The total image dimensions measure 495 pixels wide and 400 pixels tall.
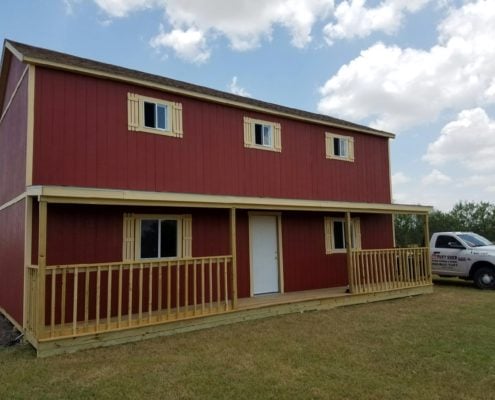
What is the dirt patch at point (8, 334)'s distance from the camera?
6.86 meters

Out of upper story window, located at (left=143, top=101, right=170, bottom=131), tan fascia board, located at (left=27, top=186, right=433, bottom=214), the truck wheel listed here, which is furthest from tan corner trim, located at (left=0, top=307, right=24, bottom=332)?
the truck wheel

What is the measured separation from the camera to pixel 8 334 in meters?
7.34

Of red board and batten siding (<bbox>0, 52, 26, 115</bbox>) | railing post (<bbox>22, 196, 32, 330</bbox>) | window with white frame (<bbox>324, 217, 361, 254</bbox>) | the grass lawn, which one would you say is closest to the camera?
the grass lawn

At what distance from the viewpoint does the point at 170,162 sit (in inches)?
348

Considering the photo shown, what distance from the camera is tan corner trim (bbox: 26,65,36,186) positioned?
23.1 feet

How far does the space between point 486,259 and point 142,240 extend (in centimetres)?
1023

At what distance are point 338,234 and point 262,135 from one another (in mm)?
3900

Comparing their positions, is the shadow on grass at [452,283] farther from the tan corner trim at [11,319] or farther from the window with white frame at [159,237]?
the tan corner trim at [11,319]

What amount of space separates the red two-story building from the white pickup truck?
6.12 ft

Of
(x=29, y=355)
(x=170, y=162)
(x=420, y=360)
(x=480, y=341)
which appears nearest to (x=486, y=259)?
(x=480, y=341)

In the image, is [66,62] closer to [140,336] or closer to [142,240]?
[142,240]

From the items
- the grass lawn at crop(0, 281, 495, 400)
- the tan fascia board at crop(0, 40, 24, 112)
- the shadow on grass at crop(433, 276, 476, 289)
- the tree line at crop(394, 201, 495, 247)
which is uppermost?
the tan fascia board at crop(0, 40, 24, 112)

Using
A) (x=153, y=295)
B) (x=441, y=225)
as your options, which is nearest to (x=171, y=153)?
(x=153, y=295)

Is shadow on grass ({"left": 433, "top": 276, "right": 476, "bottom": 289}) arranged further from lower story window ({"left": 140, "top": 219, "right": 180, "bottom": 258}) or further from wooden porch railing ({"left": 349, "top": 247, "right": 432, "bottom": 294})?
lower story window ({"left": 140, "top": 219, "right": 180, "bottom": 258})
